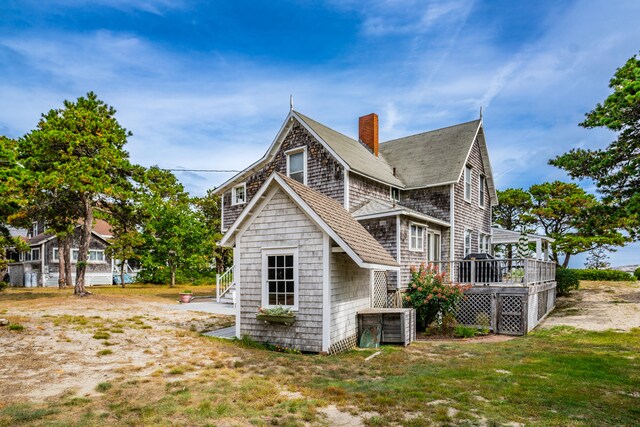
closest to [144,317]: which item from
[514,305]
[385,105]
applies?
[514,305]

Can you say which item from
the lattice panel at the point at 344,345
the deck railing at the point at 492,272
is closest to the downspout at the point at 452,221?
the deck railing at the point at 492,272

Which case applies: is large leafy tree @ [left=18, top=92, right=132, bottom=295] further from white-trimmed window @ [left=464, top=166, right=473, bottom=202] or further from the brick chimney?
white-trimmed window @ [left=464, top=166, right=473, bottom=202]

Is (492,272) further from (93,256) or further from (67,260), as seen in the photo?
(93,256)

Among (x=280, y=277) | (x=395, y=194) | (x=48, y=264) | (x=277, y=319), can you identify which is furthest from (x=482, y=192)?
(x=48, y=264)

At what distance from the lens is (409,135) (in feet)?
80.3

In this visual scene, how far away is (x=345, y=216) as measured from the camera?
12.5 meters

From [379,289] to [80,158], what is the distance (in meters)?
17.9

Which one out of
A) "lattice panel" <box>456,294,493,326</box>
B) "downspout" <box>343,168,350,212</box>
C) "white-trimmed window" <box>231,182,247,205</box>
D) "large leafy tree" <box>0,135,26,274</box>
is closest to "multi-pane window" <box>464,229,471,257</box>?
"lattice panel" <box>456,294,493,326</box>

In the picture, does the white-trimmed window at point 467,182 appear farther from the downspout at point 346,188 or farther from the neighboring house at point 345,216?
the downspout at point 346,188

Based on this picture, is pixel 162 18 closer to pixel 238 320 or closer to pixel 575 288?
pixel 238 320

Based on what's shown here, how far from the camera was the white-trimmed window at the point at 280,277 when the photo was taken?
33.8ft

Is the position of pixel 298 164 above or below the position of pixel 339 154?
below

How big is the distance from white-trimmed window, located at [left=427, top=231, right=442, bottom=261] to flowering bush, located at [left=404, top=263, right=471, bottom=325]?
11.7ft

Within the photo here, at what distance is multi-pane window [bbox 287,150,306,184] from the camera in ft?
62.2
